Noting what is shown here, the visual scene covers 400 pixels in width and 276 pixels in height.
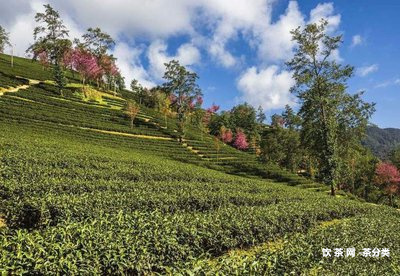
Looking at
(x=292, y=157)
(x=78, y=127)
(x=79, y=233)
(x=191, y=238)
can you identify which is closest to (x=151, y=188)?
(x=191, y=238)

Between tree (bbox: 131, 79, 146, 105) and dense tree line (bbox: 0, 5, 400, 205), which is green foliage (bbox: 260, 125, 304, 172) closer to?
dense tree line (bbox: 0, 5, 400, 205)

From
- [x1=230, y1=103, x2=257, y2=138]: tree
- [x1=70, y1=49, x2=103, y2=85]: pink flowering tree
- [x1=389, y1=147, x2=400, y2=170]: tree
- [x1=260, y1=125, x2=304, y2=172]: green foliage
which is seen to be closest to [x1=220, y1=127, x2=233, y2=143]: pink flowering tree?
[x1=230, y1=103, x2=257, y2=138]: tree

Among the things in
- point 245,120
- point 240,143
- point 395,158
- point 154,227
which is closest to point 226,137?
point 240,143

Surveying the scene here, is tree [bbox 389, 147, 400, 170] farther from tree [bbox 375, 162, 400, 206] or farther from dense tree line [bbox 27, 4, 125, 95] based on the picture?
dense tree line [bbox 27, 4, 125, 95]

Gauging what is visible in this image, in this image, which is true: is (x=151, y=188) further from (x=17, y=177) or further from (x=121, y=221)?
(x=121, y=221)

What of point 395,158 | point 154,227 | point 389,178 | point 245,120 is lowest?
point 389,178

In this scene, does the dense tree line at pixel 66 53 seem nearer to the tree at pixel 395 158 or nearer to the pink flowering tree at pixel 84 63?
the pink flowering tree at pixel 84 63

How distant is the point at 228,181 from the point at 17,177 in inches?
835

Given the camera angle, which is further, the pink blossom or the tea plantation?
the pink blossom

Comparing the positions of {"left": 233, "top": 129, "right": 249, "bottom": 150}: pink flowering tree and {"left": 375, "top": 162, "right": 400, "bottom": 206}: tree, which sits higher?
{"left": 233, "top": 129, "right": 249, "bottom": 150}: pink flowering tree

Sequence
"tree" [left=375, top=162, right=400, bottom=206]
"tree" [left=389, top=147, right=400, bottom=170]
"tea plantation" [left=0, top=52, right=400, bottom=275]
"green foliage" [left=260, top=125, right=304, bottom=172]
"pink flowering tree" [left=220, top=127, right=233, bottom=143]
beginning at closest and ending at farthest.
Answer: "tea plantation" [left=0, top=52, right=400, bottom=275] → "tree" [left=375, top=162, right=400, bottom=206] → "green foliage" [left=260, top=125, right=304, bottom=172] → "tree" [left=389, top=147, right=400, bottom=170] → "pink flowering tree" [left=220, top=127, right=233, bottom=143]

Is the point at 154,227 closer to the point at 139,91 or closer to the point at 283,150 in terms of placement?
the point at 283,150

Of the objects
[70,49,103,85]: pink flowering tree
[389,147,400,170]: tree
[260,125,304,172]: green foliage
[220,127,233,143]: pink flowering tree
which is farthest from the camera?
[220,127,233,143]: pink flowering tree

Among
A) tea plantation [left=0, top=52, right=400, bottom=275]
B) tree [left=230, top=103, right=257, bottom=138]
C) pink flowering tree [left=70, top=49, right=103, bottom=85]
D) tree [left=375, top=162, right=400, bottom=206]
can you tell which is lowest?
tree [left=375, top=162, right=400, bottom=206]
